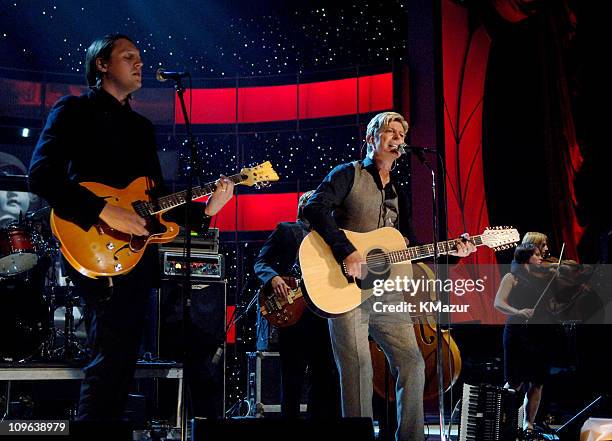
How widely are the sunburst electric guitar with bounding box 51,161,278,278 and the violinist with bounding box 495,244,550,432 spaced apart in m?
4.36

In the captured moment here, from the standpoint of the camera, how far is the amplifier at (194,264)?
6227mm

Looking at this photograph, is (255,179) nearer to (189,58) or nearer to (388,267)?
(388,267)

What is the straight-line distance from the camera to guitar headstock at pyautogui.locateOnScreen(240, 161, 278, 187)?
4.56 m

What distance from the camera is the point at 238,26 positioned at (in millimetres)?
13773

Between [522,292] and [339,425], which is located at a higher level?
[522,292]

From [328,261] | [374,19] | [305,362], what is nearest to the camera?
[328,261]

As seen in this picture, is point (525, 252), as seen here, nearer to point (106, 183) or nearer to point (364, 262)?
point (364, 262)

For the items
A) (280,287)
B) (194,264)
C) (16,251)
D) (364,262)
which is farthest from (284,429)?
(16,251)

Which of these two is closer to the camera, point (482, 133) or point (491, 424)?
point (491, 424)

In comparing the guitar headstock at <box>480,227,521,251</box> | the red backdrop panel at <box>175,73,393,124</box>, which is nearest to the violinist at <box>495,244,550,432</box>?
the guitar headstock at <box>480,227,521,251</box>

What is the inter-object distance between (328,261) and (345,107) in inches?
364

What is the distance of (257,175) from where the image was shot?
4.65 meters

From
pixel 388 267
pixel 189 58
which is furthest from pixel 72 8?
pixel 388 267

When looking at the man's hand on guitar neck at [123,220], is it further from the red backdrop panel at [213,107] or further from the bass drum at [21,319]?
the red backdrop panel at [213,107]
